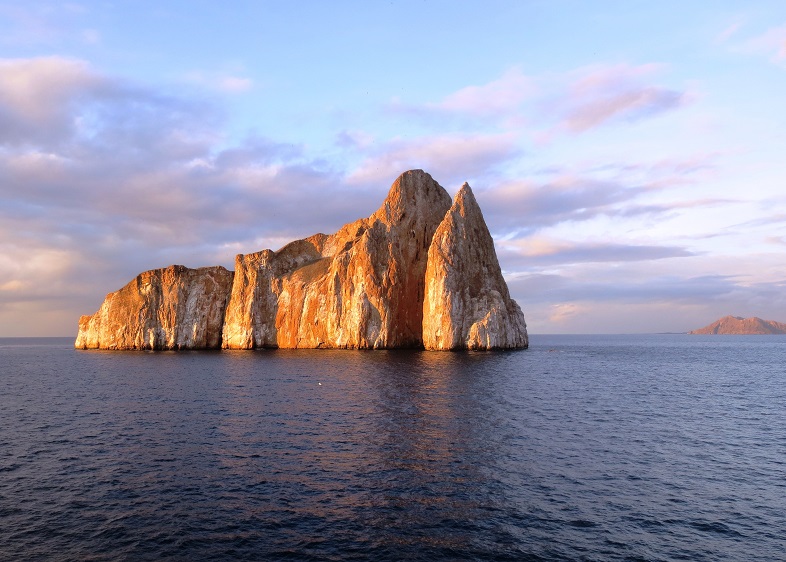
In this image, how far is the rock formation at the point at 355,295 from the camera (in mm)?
115312

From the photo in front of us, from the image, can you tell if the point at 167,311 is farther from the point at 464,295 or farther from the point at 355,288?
the point at 464,295

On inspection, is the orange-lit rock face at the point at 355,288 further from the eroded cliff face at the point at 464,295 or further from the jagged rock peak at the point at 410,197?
the eroded cliff face at the point at 464,295

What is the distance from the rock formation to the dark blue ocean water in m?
58.8

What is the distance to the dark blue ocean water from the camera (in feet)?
66.1

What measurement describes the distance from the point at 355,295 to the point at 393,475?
3835 inches

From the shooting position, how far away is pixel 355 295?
409 feet

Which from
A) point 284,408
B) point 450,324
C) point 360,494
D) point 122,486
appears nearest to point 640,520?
point 360,494

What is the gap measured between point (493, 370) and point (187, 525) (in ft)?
193

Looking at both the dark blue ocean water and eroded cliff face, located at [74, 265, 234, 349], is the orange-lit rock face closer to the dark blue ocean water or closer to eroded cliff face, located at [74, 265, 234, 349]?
eroded cliff face, located at [74, 265, 234, 349]

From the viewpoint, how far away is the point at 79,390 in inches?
2395

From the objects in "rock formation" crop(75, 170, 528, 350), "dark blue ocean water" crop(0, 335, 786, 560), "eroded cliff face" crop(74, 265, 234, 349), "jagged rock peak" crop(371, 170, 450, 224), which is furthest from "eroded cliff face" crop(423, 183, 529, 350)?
"eroded cliff face" crop(74, 265, 234, 349)

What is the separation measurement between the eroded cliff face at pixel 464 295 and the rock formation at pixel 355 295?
24 cm

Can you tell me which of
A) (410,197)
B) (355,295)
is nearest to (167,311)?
(355,295)

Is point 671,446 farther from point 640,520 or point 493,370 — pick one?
point 493,370
